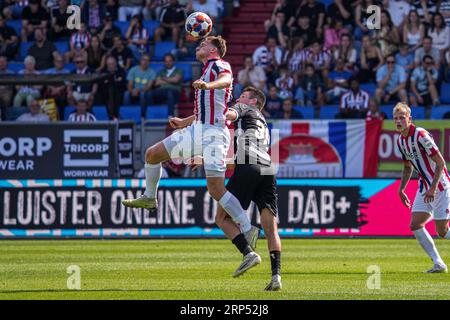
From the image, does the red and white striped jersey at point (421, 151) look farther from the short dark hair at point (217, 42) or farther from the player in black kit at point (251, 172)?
the short dark hair at point (217, 42)

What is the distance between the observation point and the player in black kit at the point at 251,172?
42.8 ft

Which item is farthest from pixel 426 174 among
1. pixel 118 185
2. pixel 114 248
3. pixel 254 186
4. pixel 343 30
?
pixel 343 30

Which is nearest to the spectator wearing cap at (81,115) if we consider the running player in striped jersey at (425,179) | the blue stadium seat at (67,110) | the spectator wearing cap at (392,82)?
the blue stadium seat at (67,110)

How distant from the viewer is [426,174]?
15.7 m

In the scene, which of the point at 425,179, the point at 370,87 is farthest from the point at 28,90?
the point at 425,179

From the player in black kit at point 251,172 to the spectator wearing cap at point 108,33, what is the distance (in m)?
14.6

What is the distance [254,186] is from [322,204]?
9.28 metres

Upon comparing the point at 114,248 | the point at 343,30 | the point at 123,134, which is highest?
the point at 343,30

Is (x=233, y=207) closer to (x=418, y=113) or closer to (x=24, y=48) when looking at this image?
(x=418, y=113)

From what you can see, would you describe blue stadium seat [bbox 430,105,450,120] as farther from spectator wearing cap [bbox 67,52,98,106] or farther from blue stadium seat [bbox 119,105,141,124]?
spectator wearing cap [bbox 67,52,98,106]

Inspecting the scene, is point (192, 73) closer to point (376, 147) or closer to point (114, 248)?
point (376, 147)

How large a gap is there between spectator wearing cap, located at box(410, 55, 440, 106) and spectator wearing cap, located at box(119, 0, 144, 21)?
716 centimetres

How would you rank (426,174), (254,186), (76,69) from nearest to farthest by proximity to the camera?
1. (254,186)
2. (426,174)
3. (76,69)

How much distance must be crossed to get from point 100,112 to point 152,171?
12.9 metres
